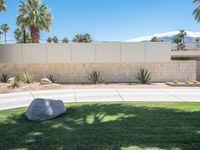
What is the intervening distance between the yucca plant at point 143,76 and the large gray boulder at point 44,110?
1205cm

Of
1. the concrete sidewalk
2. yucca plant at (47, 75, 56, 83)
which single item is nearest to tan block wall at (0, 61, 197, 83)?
yucca plant at (47, 75, 56, 83)

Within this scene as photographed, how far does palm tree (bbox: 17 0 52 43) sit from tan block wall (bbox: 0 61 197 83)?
1327cm

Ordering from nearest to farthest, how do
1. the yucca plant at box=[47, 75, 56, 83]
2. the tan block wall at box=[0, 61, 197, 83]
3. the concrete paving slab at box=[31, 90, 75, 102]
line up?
1. the concrete paving slab at box=[31, 90, 75, 102]
2. the yucca plant at box=[47, 75, 56, 83]
3. the tan block wall at box=[0, 61, 197, 83]

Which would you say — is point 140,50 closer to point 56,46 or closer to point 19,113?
point 56,46

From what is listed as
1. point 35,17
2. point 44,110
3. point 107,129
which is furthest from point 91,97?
point 35,17

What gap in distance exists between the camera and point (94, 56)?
70.5 ft

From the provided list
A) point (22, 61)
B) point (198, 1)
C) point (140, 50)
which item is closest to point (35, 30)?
point (22, 61)

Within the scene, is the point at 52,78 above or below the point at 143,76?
below

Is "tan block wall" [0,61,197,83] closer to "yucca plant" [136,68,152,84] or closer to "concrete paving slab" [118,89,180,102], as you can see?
"yucca plant" [136,68,152,84]

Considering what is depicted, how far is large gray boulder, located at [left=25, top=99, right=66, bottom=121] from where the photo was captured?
914cm

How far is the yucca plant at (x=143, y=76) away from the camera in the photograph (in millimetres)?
21203

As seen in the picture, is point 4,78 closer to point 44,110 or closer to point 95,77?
point 95,77

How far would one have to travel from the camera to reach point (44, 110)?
934cm

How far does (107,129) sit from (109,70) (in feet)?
46.0
